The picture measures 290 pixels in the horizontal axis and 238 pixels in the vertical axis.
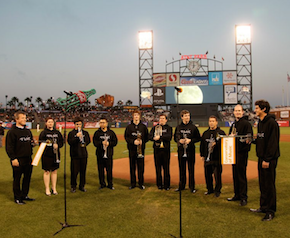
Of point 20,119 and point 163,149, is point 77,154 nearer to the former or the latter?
point 20,119

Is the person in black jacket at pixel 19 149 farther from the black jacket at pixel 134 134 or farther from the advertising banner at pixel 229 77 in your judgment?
the advertising banner at pixel 229 77

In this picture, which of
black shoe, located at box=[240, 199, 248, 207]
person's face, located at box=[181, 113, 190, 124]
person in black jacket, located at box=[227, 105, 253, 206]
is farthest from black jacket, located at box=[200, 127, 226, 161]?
black shoe, located at box=[240, 199, 248, 207]

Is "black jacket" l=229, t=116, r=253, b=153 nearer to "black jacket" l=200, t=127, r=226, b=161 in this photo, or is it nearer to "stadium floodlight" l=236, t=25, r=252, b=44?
"black jacket" l=200, t=127, r=226, b=161

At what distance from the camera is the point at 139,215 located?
4996 millimetres

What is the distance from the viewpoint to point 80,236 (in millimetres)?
4086

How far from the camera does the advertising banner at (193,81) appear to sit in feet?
169

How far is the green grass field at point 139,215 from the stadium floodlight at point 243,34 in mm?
52711

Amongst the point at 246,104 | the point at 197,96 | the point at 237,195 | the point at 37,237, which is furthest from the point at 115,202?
the point at 246,104

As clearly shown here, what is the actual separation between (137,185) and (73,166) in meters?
2.00

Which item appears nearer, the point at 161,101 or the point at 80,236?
the point at 80,236

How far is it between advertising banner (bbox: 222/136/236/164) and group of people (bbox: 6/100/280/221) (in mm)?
214

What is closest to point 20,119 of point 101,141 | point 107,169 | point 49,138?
point 49,138

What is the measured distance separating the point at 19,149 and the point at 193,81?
160 ft

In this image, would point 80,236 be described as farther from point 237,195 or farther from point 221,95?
point 221,95
